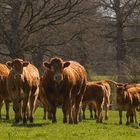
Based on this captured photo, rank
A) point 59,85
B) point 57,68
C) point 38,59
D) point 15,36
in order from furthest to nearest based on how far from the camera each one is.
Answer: point 38,59 < point 15,36 < point 59,85 < point 57,68

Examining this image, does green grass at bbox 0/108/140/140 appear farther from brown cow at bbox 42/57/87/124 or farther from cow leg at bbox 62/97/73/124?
brown cow at bbox 42/57/87/124

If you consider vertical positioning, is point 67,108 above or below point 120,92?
below

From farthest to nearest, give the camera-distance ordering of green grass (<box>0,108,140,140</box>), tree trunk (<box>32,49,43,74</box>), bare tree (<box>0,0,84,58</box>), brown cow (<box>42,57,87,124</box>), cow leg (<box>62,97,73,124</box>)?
tree trunk (<box>32,49,43,74</box>) → bare tree (<box>0,0,84,58</box>) → cow leg (<box>62,97,73,124</box>) → brown cow (<box>42,57,87,124</box>) → green grass (<box>0,108,140,140</box>)

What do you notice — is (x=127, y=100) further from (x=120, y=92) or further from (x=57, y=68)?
(x=57, y=68)

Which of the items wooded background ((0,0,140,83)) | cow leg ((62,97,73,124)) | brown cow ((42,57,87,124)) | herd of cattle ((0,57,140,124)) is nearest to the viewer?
brown cow ((42,57,87,124))

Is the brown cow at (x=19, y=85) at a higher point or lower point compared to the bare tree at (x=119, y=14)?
lower

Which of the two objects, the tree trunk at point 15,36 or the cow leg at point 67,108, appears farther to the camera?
the tree trunk at point 15,36

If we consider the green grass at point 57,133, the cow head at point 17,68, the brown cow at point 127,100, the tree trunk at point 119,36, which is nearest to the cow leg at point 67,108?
the green grass at point 57,133

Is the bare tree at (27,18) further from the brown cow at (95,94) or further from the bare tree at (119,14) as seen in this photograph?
the brown cow at (95,94)

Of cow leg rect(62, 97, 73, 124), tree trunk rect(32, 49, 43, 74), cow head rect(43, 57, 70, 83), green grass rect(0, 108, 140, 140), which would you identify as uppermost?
tree trunk rect(32, 49, 43, 74)

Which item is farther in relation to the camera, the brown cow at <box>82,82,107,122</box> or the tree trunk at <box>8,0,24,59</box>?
the tree trunk at <box>8,0,24,59</box>

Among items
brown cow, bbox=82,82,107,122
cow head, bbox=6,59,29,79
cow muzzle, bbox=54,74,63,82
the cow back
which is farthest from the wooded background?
cow muzzle, bbox=54,74,63,82

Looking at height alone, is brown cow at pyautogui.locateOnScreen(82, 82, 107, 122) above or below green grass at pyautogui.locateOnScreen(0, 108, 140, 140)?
above

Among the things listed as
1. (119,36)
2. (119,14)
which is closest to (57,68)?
(119,14)
